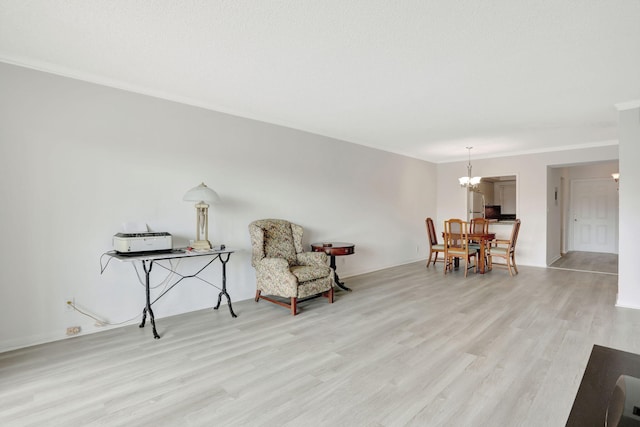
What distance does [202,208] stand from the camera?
3.44 meters

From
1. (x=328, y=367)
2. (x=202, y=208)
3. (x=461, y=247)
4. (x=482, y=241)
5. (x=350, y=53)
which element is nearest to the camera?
(x=328, y=367)

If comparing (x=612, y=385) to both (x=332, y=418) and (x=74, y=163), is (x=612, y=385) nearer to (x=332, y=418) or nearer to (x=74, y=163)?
(x=332, y=418)


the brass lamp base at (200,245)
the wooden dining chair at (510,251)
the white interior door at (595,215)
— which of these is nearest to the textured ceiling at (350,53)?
the brass lamp base at (200,245)

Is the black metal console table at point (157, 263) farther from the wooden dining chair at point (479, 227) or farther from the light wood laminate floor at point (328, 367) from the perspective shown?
the wooden dining chair at point (479, 227)

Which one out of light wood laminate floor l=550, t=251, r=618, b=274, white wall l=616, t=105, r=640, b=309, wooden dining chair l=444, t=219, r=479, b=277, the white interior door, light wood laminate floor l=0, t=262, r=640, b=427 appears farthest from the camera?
the white interior door

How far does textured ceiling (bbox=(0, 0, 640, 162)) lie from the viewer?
6.53 feet

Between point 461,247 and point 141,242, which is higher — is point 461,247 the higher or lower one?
the lower one

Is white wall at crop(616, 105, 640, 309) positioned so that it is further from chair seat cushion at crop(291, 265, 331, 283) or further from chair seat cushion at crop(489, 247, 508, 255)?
chair seat cushion at crop(291, 265, 331, 283)

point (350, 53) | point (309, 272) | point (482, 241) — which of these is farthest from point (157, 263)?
point (482, 241)

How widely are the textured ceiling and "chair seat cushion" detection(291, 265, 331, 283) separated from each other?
76.1 inches

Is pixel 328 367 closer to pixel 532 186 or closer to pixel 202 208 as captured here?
pixel 202 208

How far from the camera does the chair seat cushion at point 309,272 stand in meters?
3.59

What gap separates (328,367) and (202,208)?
6.84ft

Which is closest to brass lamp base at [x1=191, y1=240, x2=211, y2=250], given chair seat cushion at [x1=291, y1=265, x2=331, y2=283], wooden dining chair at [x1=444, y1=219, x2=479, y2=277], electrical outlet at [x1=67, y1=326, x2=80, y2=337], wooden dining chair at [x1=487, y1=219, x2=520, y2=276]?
chair seat cushion at [x1=291, y1=265, x2=331, y2=283]
